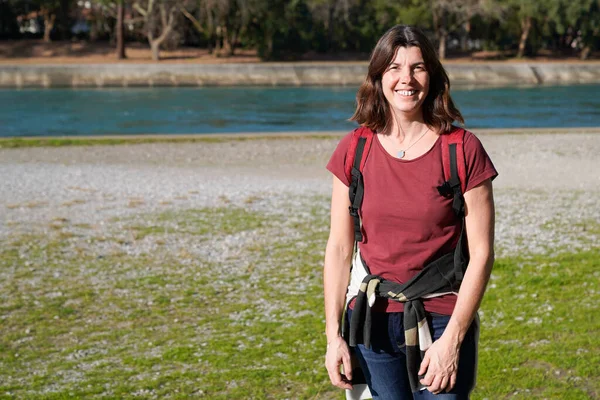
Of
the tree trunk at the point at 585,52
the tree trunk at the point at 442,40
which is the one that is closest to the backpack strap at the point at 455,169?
the tree trunk at the point at 442,40

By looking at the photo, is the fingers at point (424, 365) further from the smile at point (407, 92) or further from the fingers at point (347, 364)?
the smile at point (407, 92)

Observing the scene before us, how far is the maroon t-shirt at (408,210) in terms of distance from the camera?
2645mm

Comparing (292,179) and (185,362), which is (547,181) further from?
(185,362)

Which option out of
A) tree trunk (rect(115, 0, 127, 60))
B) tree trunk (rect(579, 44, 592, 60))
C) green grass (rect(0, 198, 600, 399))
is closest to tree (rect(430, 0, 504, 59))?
tree trunk (rect(579, 44, 592, 60))

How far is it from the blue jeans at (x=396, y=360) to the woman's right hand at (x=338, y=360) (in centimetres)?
5

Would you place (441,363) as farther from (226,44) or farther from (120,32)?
(226,44)

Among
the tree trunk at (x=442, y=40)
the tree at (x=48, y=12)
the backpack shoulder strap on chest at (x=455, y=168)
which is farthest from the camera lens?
the tree trunk at (x=442, y=40)

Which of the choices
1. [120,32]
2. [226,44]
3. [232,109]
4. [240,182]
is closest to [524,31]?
[226,44]

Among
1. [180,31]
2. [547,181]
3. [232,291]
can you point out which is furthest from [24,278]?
[180,31]

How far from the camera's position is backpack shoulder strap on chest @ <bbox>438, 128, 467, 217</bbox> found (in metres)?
2.61

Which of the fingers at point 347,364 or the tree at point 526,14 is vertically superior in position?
the tree at point 526,14

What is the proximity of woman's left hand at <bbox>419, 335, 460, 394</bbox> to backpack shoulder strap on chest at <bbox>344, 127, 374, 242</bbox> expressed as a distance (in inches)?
19.7

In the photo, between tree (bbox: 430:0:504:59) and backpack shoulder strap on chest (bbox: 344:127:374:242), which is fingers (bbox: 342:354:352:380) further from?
tree (bbox: 430:0:504:59)

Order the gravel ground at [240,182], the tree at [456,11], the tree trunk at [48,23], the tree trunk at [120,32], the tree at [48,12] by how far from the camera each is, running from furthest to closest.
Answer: the tree trunk at [48,23] → the tree at [48,12] → the tree at [456,11] → the tree trunk at [120,32] → the gravel ground at [240,182]
